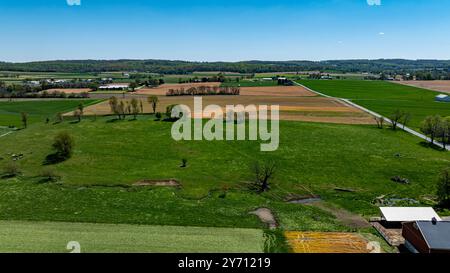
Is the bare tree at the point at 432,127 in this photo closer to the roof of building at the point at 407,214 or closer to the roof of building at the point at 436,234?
the roof of building at the point at 407,214

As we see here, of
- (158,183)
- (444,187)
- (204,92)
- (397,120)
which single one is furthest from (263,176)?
(204,92)

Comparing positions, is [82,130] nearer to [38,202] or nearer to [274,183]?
[38,202]

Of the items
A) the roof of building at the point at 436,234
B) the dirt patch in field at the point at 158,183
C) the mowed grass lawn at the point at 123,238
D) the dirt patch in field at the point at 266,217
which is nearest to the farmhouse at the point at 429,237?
the roof of building at the point at 436,234

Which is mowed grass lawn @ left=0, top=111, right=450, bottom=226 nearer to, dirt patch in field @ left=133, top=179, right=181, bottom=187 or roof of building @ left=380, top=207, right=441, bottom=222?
dirt patch in field @ left=133, top=179, right=181, bottom=187

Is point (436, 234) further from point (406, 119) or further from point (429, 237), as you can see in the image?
point (406, 119)

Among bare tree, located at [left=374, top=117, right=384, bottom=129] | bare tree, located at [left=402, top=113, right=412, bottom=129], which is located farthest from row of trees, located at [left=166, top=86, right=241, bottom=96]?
bare tree, located at [left=402, top=113, right=412, bottom=129]
